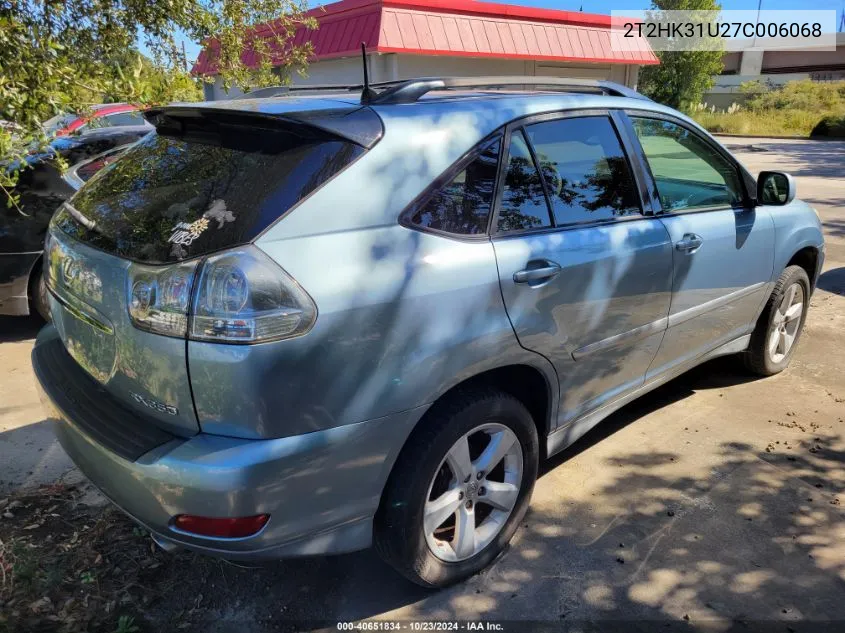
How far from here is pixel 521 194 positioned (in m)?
2.60

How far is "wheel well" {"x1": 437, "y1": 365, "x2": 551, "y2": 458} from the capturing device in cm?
248

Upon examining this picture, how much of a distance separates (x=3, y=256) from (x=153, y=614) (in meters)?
3.50

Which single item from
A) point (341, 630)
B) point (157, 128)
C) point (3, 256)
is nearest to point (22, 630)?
point (341, 630)

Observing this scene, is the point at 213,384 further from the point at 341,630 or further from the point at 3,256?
the point at 3,256

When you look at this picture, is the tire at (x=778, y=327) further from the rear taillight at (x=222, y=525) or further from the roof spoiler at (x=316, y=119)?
the rear taillight at (x=222, y=525)

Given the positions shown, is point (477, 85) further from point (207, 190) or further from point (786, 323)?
point (786, 323)

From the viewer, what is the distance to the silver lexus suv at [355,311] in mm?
1912

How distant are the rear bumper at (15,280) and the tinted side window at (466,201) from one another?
3889mm

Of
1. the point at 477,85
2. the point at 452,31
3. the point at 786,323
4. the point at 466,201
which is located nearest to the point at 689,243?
the point at 477,85

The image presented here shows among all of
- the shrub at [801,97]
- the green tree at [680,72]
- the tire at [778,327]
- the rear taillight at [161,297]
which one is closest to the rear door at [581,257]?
the rear taillight at [161,297]

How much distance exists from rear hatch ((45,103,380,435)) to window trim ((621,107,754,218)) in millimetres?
1501

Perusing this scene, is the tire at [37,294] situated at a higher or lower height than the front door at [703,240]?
lower

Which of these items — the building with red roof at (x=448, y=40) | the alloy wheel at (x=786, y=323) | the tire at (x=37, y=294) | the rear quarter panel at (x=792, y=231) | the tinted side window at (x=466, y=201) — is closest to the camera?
the tinted side window at (x=466, y=201)

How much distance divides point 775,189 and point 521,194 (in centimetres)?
212
